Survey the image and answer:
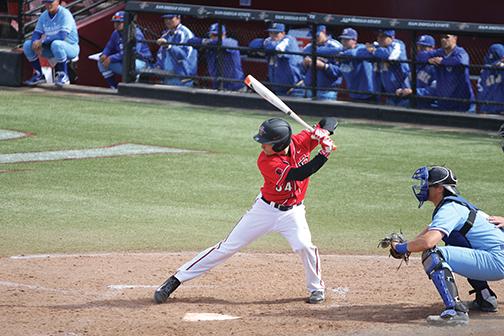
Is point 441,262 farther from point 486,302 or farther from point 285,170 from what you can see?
point 285,170

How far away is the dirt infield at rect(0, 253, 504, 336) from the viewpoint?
6.33 metres

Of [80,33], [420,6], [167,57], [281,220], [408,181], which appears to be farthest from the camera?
[80,33]

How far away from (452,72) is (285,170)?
358 inches

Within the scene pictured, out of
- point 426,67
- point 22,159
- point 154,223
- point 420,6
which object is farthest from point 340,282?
point 420,6

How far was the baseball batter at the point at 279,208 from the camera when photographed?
6734mm

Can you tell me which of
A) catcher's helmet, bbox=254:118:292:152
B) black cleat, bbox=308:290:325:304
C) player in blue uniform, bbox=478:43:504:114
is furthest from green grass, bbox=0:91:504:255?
catcher's helmet, bbox=254:118:292:152

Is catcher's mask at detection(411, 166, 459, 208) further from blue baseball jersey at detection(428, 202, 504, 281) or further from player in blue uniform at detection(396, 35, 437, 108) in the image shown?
player in blue uniform at detection(396, 35, 437, 108)

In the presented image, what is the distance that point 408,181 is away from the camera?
11688 millimetres

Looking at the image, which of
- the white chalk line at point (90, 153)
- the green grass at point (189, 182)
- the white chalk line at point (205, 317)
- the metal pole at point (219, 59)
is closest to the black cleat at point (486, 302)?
the white chalk line at point (205, 317)

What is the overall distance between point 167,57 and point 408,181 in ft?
23.8

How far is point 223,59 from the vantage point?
681 inches

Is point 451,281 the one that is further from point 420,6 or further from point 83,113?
point 420,6

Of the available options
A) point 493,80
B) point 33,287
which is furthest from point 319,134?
point 493,80

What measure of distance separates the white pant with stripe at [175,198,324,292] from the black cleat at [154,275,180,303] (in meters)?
0.04
